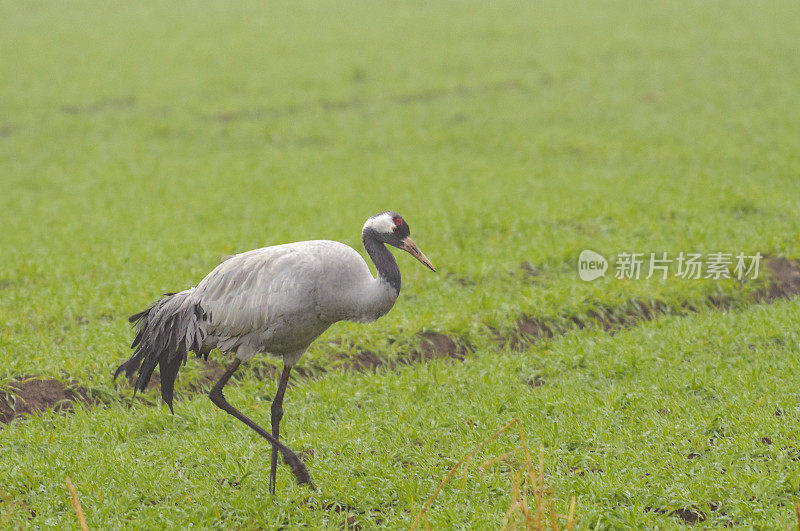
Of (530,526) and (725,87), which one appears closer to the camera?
(530,526)

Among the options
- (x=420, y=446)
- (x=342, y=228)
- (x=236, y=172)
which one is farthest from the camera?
(x=236, y=172)

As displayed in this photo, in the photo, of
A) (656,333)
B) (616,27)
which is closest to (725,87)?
(616,27)

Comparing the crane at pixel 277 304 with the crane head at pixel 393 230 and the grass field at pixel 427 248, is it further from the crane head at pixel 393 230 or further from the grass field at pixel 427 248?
the grass field at pixel 427 248

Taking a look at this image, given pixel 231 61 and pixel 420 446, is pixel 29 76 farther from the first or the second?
pixel 420 446

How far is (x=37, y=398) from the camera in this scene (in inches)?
261

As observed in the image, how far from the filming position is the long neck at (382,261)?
16.6 feet

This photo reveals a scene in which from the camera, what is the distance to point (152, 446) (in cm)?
596

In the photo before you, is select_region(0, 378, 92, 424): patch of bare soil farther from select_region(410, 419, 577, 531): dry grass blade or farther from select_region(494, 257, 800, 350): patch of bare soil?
select_region(494, 257, 800, 350): patch of bare soil

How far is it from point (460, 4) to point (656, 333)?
23.9 m

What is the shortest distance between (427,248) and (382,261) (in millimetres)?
5146

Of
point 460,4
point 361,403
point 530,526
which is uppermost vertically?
point 460,4

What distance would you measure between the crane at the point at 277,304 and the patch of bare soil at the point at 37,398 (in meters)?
1.40
